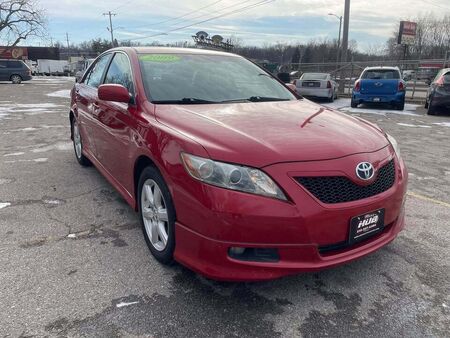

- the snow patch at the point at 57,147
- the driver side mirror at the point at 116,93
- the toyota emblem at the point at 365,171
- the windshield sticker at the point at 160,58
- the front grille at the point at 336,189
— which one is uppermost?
the windshield sticker at the point at 160,58

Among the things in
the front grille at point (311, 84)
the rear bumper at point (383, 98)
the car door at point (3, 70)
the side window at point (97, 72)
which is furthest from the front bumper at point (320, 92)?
the car door at point (3, 70)

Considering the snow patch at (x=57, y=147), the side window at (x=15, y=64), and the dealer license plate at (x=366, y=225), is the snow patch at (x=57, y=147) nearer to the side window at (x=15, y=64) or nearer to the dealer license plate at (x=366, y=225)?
the dealer license plate at (x=366, y=225)

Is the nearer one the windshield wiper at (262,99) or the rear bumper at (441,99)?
the windshield wiper at (262,99)

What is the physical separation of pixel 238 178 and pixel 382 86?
13.0m

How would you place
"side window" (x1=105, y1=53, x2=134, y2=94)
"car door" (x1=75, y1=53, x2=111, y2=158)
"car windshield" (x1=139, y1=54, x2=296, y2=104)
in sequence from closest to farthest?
1. "car windshield" (x1=139, y1=54, x2=296, y2=104)
2. "side window" (x1=105, y1=53, x2=134, y2=94)
3. "car door" (x1=75, y1=53, x2=111, y2=158)

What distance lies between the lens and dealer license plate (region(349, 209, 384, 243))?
234 cm

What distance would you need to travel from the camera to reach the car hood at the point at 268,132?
230 cm

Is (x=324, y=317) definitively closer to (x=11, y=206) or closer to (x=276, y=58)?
(x=11, y=206)

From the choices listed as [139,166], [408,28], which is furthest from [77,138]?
[408,28]

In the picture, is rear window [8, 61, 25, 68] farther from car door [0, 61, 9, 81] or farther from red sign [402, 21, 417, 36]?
red sign [402, 21, 417, 36]

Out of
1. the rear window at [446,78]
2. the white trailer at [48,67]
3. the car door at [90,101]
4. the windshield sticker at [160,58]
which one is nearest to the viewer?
the windshield sticker at [160,58]

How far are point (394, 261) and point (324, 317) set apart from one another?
3.19 ft

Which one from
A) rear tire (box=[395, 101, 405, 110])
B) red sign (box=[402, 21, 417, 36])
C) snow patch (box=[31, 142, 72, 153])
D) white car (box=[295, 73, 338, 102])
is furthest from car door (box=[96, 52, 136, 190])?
red sign (box=[402, 21, 417, 36])

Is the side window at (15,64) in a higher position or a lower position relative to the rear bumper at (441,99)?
higher
